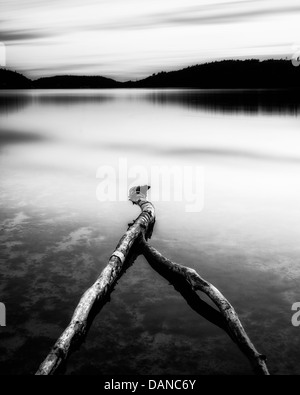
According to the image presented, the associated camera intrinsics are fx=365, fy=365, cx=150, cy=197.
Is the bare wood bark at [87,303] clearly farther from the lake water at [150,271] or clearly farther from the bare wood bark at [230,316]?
the bare wood bark at [230,316]

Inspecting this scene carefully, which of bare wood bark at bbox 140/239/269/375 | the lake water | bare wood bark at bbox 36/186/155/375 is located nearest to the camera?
bare wood bark at bbox 36/186/155/375

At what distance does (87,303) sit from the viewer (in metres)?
5.58

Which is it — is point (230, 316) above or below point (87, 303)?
below

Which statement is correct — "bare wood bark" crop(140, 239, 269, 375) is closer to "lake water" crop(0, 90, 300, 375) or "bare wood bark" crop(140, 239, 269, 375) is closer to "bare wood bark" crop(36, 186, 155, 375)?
"lake water" crop(0, 90, 300, 375)

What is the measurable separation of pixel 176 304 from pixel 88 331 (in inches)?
65.6

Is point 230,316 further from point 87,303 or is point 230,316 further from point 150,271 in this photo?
point 150,271

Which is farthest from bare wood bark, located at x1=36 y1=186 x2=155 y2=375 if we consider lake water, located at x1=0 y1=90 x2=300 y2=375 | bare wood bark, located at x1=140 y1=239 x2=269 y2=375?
bare wood bark, located at x1=140 y1=239 x2=269 y2=375

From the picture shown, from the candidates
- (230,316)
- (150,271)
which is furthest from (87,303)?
(150,271)

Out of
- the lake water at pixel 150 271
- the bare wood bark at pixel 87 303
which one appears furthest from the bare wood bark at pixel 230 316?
the bare wood bark at pixel 87 303

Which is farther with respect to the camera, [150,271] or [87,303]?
[150,271]

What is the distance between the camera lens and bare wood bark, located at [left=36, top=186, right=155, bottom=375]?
4586 millimetres

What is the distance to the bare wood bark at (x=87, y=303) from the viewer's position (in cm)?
459
